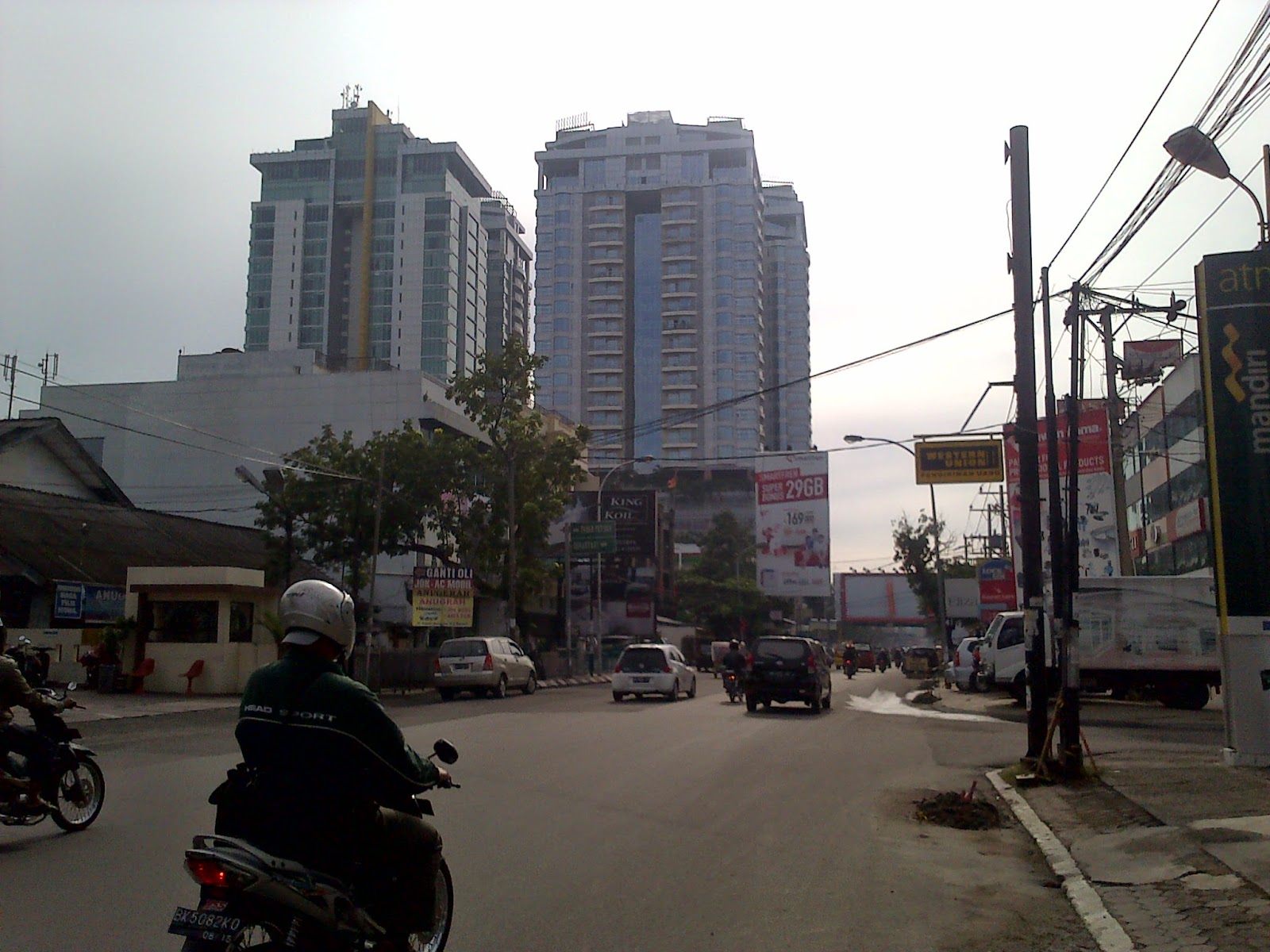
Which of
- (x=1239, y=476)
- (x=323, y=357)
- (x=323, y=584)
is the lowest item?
(x=323, y=584)

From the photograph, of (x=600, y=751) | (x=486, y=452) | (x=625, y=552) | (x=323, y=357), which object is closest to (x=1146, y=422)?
(x=486, y=452)

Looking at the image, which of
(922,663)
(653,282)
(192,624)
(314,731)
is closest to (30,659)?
(314,731)

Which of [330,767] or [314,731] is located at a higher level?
[314,731]

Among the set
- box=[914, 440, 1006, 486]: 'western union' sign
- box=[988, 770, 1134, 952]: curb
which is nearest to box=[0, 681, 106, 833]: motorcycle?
box=[988, 770, 1134, 952]: curb

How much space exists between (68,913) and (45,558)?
96.3 feet

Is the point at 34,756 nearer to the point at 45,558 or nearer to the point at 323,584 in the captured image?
the point at 323,584

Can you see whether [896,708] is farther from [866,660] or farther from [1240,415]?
[866,660]

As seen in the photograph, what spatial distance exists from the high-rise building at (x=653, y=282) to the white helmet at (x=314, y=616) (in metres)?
112

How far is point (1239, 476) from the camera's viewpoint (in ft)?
44.0

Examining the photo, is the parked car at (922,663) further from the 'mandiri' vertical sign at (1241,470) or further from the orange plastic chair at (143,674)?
the 'mandiri' vertical sign at (1241,470)

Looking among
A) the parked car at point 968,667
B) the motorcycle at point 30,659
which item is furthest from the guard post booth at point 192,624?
the parked car at point 968,667

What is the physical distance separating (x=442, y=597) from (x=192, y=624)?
331 inches

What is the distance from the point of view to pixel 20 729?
29.6 feet

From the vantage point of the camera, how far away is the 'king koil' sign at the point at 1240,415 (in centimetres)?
1329
